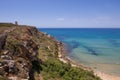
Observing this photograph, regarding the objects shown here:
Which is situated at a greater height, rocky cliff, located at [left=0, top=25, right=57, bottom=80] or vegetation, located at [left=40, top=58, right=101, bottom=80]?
rocky cliff, located at [left=0, top=25, right=57, bottom=80]

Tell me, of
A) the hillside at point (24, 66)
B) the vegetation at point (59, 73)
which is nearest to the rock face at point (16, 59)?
the hillside at point (24, 66)

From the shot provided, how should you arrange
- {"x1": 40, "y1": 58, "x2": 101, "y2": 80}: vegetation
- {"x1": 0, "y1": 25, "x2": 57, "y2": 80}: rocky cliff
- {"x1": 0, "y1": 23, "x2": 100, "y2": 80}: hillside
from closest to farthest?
{"x1": 0, "y1": 25, "x2": 57, "y2": 80}: rocky cliff < {"x1": 0, "y1": 23, "x2": 100, "y2": 80}: hillside < {"x1": 40, "y1": 58, "x2": 101, "y2": 80}: vegetation

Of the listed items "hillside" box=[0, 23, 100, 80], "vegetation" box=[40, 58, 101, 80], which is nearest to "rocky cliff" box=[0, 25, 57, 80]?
"hillside" box=[0, 23, 100, 80]

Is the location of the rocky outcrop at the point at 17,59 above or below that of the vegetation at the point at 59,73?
above

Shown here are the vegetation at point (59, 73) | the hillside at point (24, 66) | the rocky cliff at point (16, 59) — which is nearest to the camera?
the rocky cliff at point (16, 59)

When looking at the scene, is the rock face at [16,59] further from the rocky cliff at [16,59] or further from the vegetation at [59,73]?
the vegetation at [59,73]

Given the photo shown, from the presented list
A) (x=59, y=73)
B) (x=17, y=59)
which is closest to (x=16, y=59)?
(x=17, y=59)

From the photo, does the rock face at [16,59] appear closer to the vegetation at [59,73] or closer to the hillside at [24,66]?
the hillside at [24,66]

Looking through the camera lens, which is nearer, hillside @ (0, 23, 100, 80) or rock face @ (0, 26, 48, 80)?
rock face @ (0, 26, 48, 80)

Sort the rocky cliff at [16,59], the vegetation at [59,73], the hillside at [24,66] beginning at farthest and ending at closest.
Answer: the vegetation at [59,73]
the hillside at [24,66]
the rocky cliff at [16,59]

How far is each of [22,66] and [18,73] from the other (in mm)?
2137

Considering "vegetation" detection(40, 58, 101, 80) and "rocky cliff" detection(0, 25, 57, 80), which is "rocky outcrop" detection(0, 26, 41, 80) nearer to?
"rocky cliff" detection(0, 25, 57, 80)

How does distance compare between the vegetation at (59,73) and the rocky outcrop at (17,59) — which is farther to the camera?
the vegetation at (59,73)

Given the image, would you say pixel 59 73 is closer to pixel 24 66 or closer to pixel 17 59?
pixel 17 59
